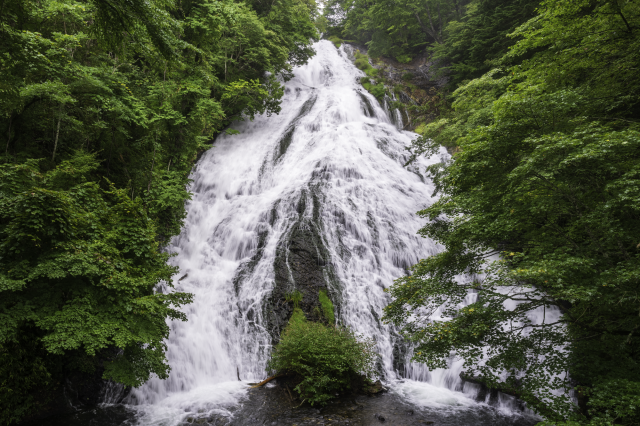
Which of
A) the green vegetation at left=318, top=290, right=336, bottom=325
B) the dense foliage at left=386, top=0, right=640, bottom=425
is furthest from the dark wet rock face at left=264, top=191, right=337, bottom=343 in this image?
the dense foliage at left=386, top=0, right=640, bottom=425

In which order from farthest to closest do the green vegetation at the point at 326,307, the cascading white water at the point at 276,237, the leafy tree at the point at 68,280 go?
the green vegetation at the point at 326,307
the cascading white water at the point at 276,237
the leafy tree at the point at 68,280

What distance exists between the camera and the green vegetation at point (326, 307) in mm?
8995

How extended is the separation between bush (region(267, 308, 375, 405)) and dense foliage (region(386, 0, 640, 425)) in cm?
175

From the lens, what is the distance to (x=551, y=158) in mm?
4500

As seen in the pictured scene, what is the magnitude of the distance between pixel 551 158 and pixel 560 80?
10.3 ft

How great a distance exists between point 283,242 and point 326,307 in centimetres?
289

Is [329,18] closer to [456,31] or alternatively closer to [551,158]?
[456,31]

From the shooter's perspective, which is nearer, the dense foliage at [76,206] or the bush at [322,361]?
the dense foliage at [76,206]

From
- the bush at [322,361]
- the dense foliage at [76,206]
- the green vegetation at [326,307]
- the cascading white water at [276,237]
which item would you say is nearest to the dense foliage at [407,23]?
the cascading white water at [276,237]

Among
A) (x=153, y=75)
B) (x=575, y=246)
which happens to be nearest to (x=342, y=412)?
(x=575, y=246)

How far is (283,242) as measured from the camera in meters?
10.9

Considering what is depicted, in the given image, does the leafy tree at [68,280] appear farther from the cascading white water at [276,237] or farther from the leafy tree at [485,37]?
the leafy tree at [485,37]

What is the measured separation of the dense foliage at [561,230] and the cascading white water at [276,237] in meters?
2.97

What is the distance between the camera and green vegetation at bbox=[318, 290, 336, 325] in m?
9.00
